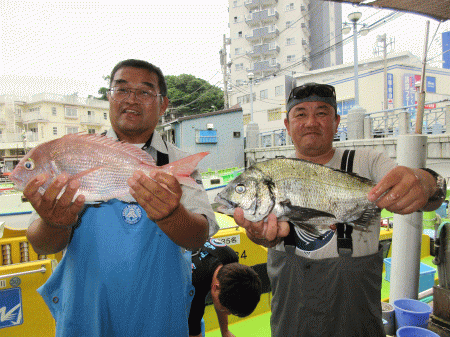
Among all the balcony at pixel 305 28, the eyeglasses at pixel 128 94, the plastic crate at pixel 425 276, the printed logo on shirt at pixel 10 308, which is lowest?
Result: the plastic crate at pixel 425 276

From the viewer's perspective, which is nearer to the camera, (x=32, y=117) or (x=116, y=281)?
(x=116, y=281)

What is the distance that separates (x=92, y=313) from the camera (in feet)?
5.45

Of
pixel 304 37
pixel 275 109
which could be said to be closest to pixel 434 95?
pixel 275 109

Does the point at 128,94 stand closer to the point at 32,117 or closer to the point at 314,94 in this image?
the point at 314,94

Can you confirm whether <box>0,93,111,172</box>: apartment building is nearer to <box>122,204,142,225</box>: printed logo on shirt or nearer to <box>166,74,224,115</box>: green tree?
<box>166,74,224,115</box>: green tree

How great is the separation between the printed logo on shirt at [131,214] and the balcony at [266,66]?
49.7 meters

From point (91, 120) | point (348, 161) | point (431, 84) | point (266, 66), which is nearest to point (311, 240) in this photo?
point (348, 161)

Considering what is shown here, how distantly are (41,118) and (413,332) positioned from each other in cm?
2318

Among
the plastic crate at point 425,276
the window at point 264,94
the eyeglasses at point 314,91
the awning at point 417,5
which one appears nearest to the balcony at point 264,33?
the window at point 264,94

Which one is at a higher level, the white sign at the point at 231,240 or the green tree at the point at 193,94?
the green tree at the point at 193,94

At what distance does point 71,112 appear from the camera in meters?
23.4

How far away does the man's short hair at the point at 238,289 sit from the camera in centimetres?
263

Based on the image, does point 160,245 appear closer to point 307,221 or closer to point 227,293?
point 307,221

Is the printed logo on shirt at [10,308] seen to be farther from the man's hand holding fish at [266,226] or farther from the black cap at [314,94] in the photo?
the black cap at [314,94]
